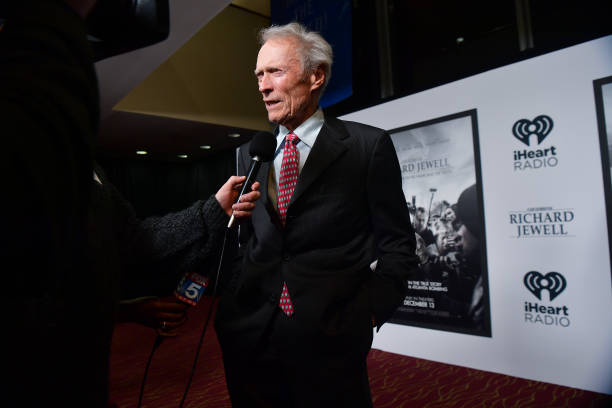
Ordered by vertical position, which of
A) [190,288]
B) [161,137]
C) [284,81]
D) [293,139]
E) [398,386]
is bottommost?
[398,386]

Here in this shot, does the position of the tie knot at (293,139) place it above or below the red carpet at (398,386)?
above

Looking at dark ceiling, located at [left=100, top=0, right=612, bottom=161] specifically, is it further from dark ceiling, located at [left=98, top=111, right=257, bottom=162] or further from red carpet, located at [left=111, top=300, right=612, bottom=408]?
red carpet, located at [left=111, top=300, right=612, bottom=408]

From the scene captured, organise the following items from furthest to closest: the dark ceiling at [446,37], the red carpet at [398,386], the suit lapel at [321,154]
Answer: the dark ceiling at [446,37]
the red carpet at [398,386]
the suit lapel at [321,154]

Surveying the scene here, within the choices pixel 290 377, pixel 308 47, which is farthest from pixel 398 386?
pixel 308 47

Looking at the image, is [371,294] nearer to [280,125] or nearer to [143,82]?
[280,125]

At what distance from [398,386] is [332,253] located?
77.6 inches

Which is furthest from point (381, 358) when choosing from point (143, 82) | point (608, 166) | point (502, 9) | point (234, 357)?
point (143, 82)

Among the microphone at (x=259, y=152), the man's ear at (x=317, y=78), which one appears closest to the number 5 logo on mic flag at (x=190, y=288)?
the microphone at (x=259, y=152)

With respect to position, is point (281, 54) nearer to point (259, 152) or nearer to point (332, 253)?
point (259, 152)

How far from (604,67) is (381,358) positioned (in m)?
2.62

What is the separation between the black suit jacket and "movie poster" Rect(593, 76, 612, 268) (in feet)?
5.93

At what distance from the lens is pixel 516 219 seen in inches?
110

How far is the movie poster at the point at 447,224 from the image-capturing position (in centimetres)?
301

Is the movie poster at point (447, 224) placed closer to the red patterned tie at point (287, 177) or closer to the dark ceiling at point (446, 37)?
the dark ceiling at point (446, 37)
